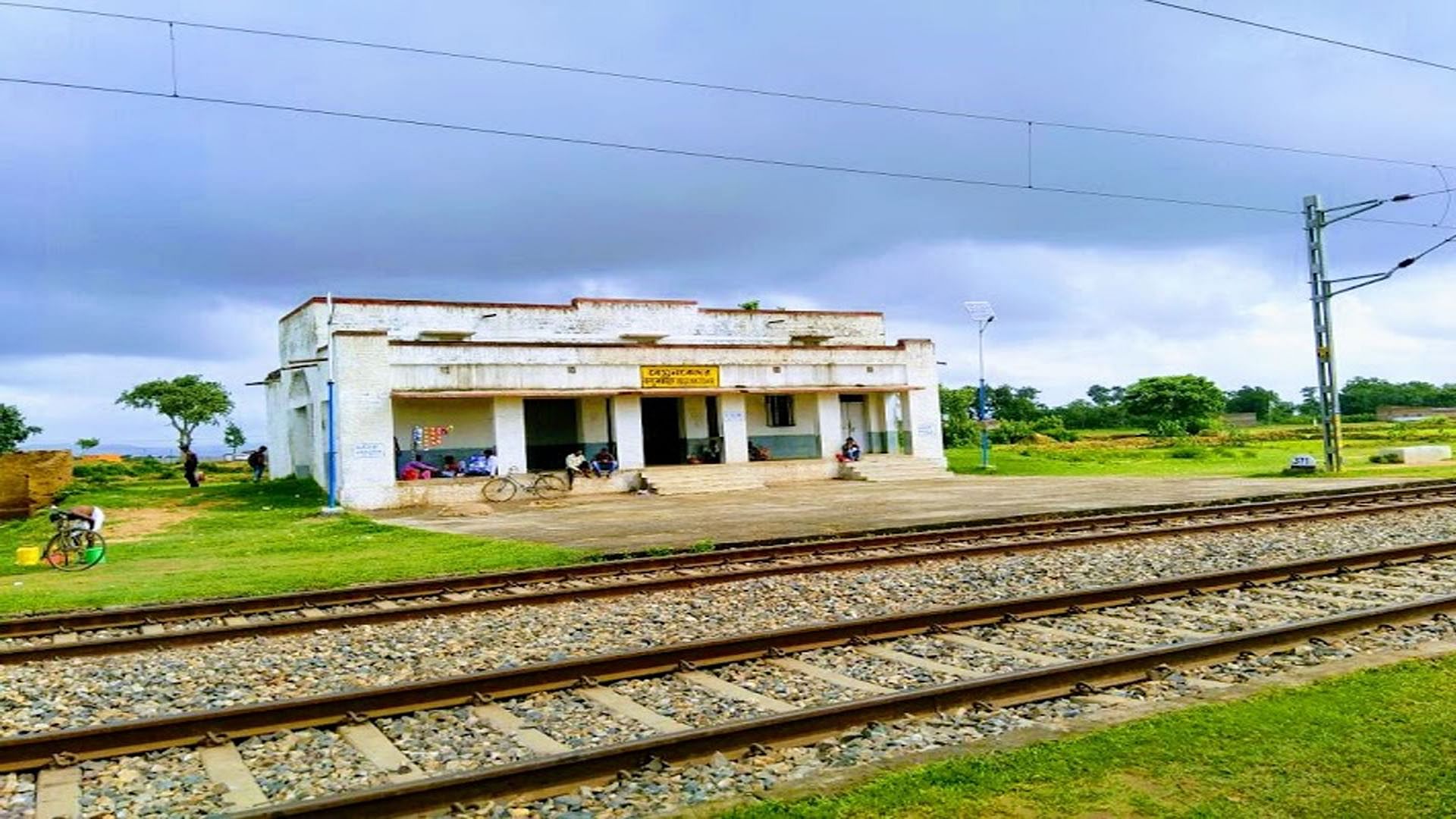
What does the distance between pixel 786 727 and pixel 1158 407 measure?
8467 cm

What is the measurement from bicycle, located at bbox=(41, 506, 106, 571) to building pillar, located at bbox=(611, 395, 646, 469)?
17728 millimetres

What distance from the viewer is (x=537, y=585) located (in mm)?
12555

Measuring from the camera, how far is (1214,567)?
11992 mm

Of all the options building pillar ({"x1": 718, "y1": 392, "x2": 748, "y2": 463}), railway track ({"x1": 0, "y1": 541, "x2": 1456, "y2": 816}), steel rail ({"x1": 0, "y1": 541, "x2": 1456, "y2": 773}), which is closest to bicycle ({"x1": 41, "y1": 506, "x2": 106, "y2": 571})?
steel rail ({"x1": 0, "y1": 541, "x2": 1456, "y2": 773})

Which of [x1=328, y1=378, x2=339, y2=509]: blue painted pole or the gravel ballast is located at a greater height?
[x1=328, y1=378, x2=339, y2=509]: blue painted pole

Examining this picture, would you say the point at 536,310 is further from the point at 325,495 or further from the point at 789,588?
the point at 789,588

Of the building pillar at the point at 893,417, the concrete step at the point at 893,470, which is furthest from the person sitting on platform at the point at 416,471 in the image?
the building pillar at the point at 893,417

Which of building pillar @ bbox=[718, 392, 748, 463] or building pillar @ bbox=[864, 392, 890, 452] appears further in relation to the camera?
building pillar @ bbox=[864, 392, 890, 452]

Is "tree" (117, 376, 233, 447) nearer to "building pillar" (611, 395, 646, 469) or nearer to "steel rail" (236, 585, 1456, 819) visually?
"building pillar" (611, 395, 646, 469)

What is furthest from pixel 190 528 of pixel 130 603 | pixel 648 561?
pixel 648 561

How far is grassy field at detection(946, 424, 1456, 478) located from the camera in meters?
35.2

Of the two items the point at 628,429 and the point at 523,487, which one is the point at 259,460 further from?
the point at 628,429

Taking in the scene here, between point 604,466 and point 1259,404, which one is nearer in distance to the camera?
point 604,466

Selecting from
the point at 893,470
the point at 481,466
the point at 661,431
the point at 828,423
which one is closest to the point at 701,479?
the point at 661,431
